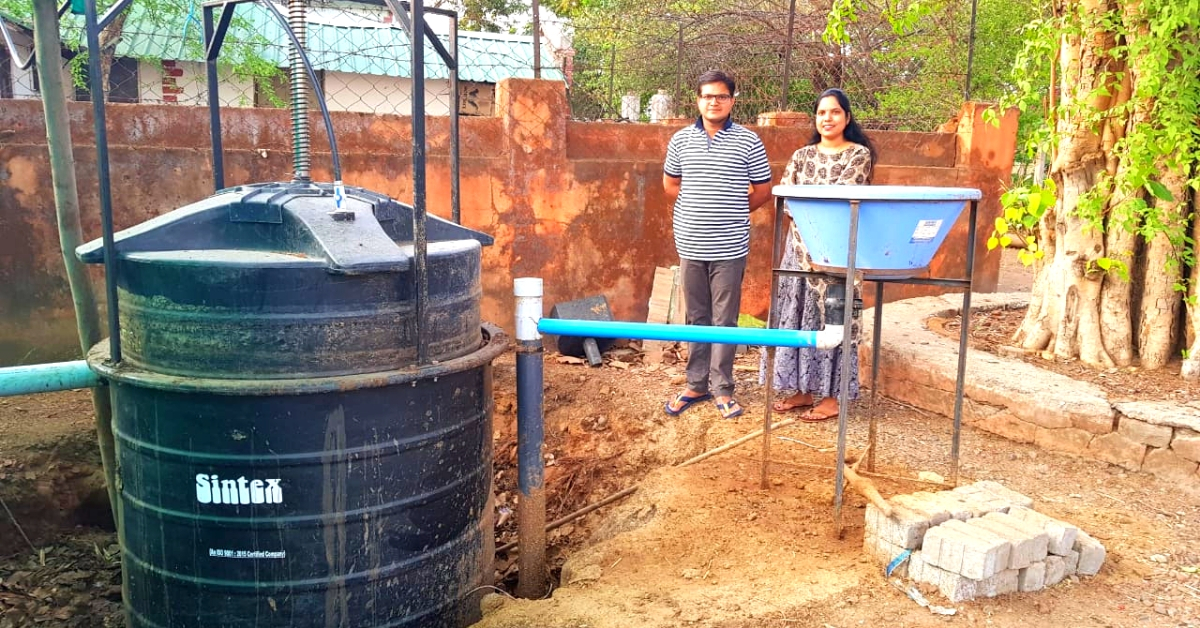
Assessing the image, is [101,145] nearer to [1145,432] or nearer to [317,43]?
[1145,432]

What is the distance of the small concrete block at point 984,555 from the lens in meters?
2.55

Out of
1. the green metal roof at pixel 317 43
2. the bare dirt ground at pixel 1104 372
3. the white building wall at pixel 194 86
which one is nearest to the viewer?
the bare dirt ground at pixel 1104 372

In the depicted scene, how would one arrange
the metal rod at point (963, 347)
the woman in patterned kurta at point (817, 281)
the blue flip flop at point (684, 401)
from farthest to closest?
the blue flip flop at point (684, 401)
the woman in patterned kurta at point (817, 281)
the metal rod at point (963, 347)

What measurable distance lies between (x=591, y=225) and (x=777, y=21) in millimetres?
4772

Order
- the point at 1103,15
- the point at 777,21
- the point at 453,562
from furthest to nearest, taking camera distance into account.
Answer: the point at 777,21, the point at 1103,15, the point at 453,562

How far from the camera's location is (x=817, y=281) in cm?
430

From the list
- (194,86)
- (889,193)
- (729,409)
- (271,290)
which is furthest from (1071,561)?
(194,86)

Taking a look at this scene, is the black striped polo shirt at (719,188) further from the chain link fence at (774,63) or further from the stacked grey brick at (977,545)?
the chain link fence at (774,63)

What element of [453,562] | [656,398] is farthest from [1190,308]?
[453,562]

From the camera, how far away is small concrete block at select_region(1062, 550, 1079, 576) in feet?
9.15

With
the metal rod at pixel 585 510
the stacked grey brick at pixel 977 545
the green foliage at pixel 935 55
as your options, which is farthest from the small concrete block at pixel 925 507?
the green foliage at pixel 935 55

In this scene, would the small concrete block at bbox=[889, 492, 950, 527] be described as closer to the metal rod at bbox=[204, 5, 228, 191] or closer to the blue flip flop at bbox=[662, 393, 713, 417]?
the blue flip flop at bbox=[662, 393, 713, 417]

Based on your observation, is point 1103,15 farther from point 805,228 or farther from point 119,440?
point 119,440

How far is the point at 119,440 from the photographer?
8.01 feet
